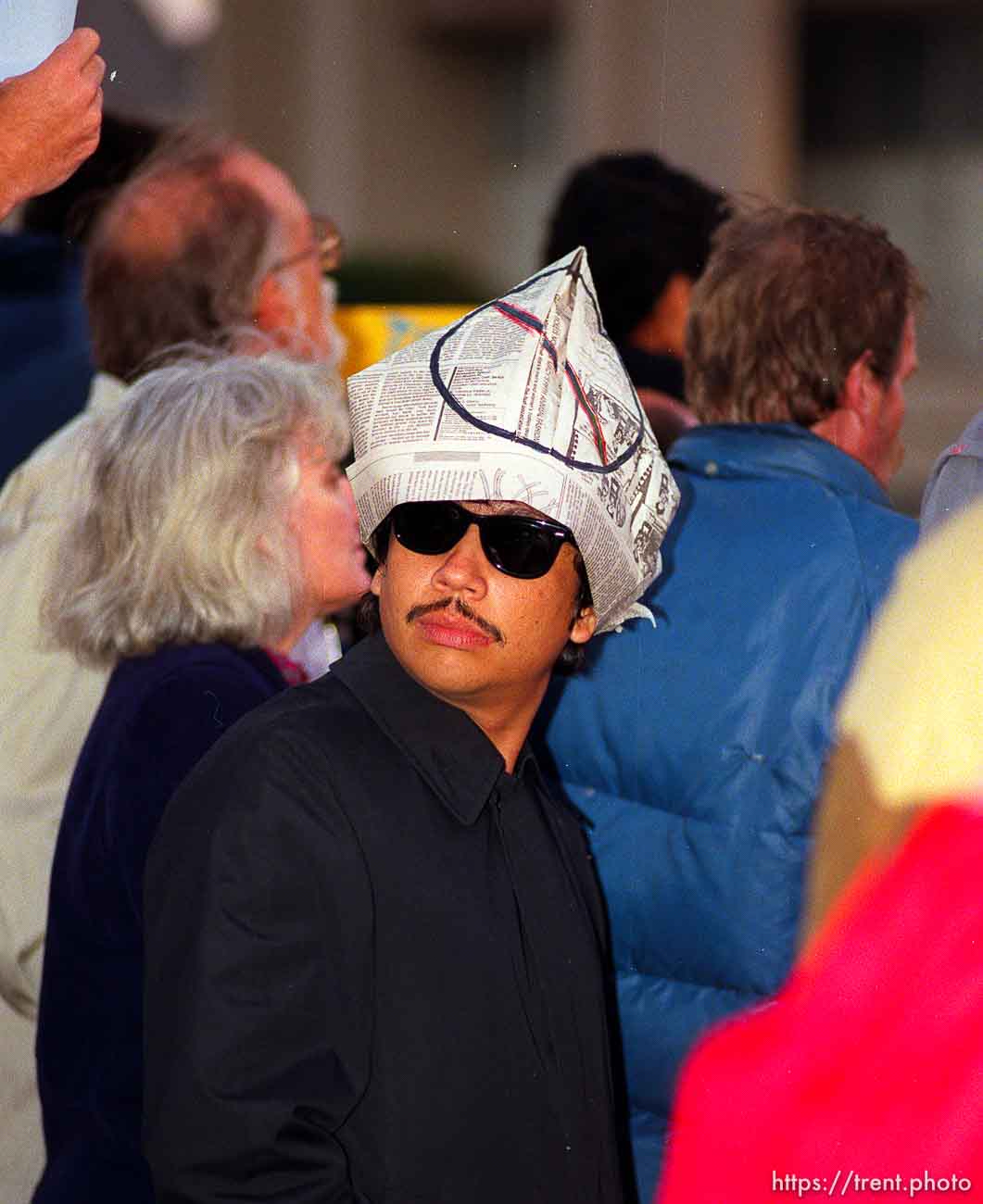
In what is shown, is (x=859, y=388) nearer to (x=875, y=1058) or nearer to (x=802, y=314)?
(x=802, y=314)

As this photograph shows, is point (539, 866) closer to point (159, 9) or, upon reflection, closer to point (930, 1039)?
point (930, 1039)

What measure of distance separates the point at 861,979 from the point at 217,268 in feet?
5.76

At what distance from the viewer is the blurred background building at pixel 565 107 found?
8.79 feet

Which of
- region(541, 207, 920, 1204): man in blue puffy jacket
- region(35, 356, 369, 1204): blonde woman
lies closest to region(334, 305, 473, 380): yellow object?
region(35, 356, 369, 1204): blonde woman

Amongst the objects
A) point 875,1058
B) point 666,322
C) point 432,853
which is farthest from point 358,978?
point 666,322

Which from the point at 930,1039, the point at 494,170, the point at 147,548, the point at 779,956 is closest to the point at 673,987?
the point at 779,956

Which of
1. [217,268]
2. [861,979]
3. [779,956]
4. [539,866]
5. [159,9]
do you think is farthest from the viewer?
[159,9]

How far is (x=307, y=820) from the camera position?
159cm

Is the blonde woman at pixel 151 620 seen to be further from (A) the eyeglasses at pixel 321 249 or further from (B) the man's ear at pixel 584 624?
(A) the eyeglasses at pixel 321 249

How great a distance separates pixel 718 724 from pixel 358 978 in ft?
2.27

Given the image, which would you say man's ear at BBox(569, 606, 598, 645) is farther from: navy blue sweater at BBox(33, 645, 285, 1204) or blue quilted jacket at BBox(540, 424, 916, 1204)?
navy blue sweater at BBox(33, 645, 285, 1204)

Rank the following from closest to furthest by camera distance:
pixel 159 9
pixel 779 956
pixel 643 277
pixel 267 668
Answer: pixel 779 956, pixel 267 668, pixel 643 277, pixel 159 9

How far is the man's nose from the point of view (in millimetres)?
1793

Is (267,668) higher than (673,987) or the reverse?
higher
